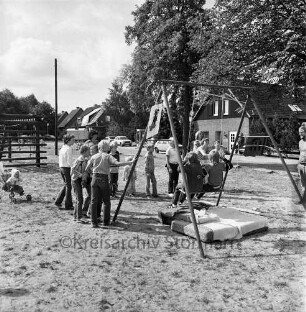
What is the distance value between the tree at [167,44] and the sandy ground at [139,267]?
18.3 m

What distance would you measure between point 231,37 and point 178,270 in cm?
1837

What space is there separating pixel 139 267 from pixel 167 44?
71.6ft

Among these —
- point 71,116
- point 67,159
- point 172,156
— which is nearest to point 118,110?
point 71,116

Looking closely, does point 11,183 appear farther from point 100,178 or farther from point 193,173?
point 193,173

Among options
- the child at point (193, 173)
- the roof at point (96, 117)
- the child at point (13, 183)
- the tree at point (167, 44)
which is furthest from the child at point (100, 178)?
the roof at point (96, 117)

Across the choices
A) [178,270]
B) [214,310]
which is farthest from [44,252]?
[214,310]

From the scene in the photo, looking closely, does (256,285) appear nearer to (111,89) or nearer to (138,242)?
(138,242)

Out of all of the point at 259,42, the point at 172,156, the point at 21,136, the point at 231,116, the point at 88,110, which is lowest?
the point at 172,156

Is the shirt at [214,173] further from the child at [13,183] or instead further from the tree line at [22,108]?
the tree line at [22,108]

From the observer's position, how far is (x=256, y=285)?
4.54 m

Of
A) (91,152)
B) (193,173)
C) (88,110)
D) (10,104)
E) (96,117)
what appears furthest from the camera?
(88,110)

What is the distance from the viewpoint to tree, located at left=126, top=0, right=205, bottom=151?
25.3 m

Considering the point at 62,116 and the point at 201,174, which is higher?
the point at 62,116

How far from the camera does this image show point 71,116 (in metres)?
92.9
